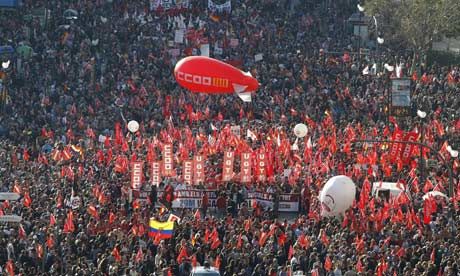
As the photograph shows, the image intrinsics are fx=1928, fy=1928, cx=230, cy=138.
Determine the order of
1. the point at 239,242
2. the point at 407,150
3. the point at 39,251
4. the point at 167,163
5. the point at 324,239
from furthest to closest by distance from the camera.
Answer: the point at 407,150 < the point at 167,163 < the point at 324,239 < the point at 239,242 < the point at 39,251

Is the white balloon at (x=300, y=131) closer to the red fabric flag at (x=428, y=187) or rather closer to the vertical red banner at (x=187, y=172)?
the vertical red banner at (x=187, y=172)

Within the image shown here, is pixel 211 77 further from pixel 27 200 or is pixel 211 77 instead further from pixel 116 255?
pixel 116 255

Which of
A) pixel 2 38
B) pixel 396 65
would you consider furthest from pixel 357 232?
pixel 2 38

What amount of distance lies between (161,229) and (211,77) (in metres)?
13.6

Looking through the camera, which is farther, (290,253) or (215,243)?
(215,243)

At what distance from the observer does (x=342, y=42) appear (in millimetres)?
80938

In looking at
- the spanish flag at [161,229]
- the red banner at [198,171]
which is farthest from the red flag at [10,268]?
the red banner at [198,171]

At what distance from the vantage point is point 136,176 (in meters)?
54.1

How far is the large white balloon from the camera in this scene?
169ft

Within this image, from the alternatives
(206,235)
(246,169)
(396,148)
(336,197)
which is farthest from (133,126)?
(206,235)

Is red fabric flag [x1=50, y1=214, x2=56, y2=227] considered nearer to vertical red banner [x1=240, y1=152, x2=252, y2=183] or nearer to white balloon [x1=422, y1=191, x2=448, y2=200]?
vertical red banner [x1=240, y1=152, x2=252, y2=183]

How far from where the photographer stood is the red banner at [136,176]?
177 feet

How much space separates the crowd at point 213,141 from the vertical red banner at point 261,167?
Result: 204 millimetres

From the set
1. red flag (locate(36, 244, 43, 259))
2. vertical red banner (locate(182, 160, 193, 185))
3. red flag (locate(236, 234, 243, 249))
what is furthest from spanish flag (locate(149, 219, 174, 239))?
vertical red banner (locate(182, 160, 193, 185))
